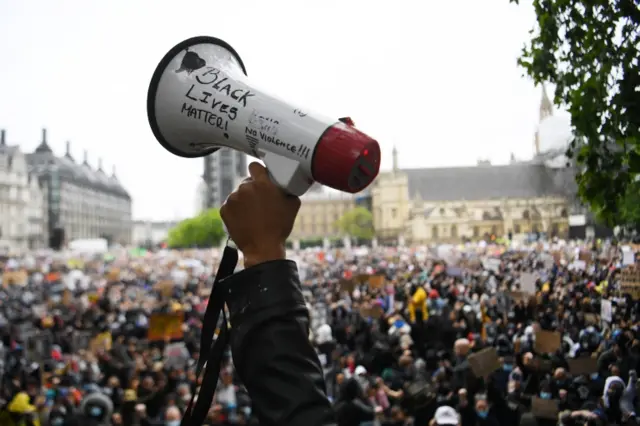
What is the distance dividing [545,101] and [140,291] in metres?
86.9

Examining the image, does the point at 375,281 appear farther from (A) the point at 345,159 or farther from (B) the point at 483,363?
(A) the point at 345,159

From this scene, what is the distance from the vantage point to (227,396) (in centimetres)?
820

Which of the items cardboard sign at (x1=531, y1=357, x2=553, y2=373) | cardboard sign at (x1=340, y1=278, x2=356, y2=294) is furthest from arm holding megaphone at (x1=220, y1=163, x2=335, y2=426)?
cardboard sign at (x1=340, y1=278, x2=356, y2=294)

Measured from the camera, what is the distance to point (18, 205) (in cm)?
8775

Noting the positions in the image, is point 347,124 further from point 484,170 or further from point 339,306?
point 484,170

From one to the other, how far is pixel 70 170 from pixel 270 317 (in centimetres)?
12991

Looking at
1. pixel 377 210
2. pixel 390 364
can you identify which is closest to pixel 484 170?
pixel 377 210

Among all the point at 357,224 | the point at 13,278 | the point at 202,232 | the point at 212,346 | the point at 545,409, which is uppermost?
the point at 357,224

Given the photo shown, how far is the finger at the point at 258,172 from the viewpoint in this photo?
5.26 ft

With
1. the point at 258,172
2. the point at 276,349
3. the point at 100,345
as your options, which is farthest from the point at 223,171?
the point at 276,349

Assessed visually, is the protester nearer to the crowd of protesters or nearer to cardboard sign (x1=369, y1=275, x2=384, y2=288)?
the crowd of protesters

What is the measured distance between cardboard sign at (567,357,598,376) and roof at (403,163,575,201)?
103m

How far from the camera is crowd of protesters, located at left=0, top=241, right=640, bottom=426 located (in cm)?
708

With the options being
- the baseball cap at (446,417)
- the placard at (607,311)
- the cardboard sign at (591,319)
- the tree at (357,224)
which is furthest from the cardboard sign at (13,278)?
the tree at (357,224)
